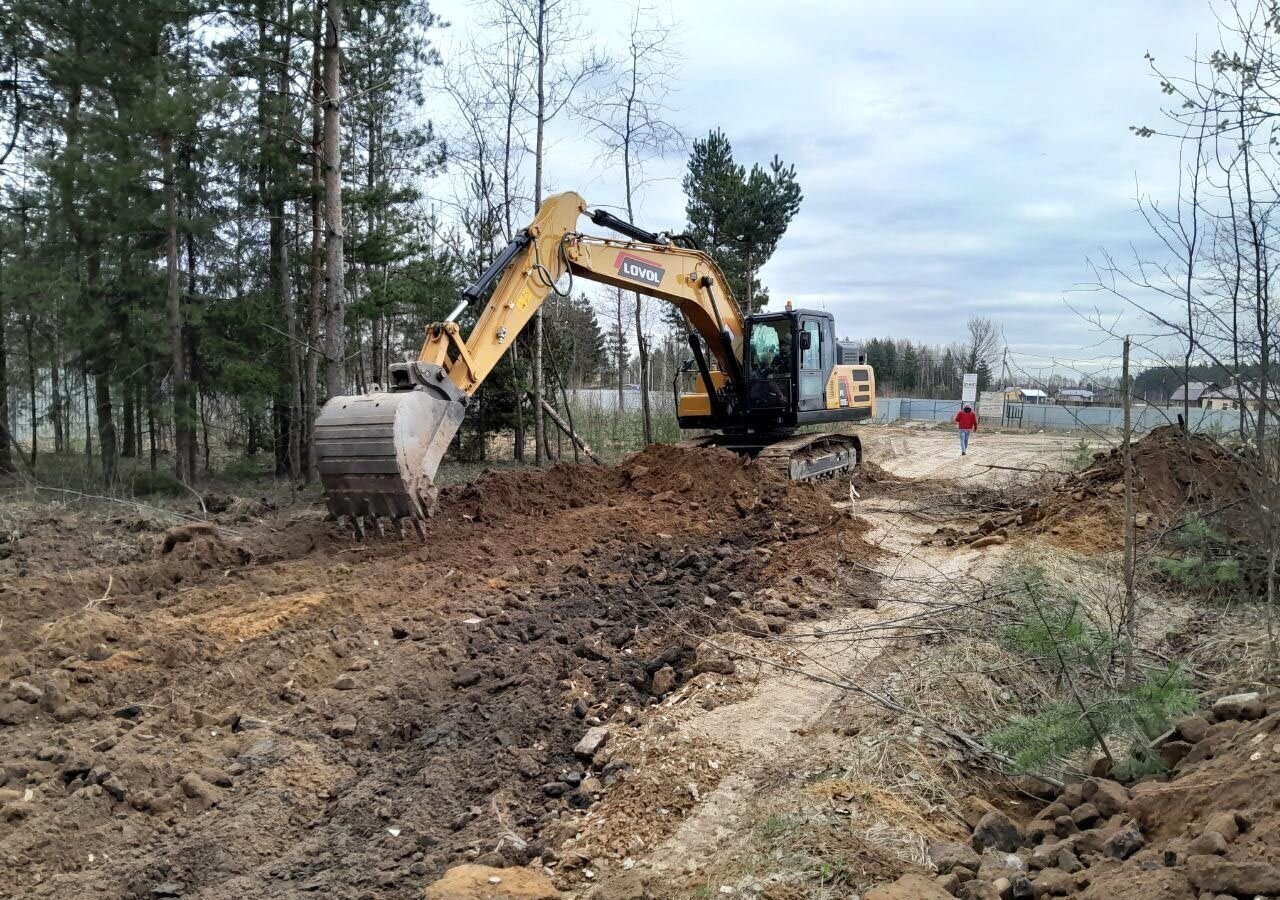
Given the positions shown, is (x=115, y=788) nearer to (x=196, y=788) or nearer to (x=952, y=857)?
(x=196, y=788)

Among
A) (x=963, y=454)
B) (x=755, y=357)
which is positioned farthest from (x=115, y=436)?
(x=963, y=454)

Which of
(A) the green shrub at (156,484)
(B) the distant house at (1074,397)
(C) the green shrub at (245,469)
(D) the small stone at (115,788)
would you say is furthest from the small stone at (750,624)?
(C) the green shrub at (245,469)

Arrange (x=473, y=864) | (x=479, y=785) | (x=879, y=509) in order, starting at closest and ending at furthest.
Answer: (x=473, y=864), (x=479, y=785), (x=879, y=509)

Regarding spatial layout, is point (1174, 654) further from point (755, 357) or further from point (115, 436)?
point (115, 436)

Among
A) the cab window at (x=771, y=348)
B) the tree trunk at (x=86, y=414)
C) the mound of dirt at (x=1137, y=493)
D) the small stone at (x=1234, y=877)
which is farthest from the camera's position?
the tree trunk at (x=86, y=414)

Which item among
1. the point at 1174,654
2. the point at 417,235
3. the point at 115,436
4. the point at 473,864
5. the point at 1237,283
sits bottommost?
the point at 473,864

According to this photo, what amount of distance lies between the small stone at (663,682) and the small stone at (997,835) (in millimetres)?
2317

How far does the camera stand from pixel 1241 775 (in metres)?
2.92

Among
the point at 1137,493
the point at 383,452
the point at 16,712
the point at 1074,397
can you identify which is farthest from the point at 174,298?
the point at 1137,493

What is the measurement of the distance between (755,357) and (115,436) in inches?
467

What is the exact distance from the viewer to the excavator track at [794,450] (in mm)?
12711

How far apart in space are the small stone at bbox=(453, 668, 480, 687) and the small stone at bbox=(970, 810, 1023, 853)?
10.3ft

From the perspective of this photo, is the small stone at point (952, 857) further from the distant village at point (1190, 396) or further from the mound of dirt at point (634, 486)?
the mound of dirt at point (634, 486)

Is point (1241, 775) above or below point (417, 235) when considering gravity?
below
